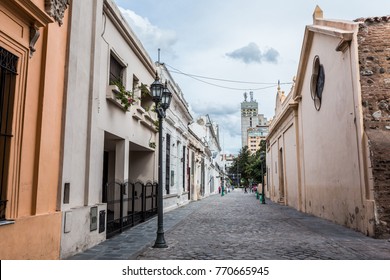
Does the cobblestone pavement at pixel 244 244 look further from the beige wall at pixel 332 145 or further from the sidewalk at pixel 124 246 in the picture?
the beige wall at pixel 332 145

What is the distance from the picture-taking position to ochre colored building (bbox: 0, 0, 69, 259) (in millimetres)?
5059

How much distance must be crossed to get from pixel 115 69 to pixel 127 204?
421 cm

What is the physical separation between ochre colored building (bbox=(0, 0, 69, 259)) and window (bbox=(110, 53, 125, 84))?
3543 mm

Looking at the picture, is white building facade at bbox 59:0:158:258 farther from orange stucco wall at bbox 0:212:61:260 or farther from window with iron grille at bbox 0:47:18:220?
window with iron grille at bbox 0:47:18:220

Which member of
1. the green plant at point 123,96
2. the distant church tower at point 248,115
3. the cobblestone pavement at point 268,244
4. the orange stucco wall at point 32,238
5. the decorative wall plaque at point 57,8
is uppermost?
the distant church tower at point 248,115

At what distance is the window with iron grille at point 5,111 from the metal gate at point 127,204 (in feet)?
13.1

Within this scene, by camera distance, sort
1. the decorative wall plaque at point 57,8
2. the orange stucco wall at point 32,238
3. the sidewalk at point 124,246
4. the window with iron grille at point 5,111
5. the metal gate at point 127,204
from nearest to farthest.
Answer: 1. the orange stucco wall at point 32,238
2. the window with iron grille at point 5,111
3. the decorative wall plaque at point 57,8
4. the sidewalk at point 124,246
5. the metal gate at point 127,204

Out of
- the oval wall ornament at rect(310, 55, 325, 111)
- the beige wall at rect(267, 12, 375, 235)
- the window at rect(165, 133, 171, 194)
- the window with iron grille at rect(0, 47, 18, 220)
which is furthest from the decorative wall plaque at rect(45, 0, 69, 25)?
the window at rect(165, 133, 171, 194)

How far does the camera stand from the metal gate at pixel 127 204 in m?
9.59

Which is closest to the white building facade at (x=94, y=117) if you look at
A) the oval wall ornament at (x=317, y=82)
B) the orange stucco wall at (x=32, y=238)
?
the orange stucco wall at (x=32, y=238)

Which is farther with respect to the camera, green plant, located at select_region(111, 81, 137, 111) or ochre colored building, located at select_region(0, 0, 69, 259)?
green plant, located at select_region(111, 81, 137, 111)

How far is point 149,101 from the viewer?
14172 mm

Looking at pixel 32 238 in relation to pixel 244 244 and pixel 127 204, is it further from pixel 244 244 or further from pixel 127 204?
pixel 127 204

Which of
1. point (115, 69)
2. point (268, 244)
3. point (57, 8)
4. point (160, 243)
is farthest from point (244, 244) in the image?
point (57, 8)
